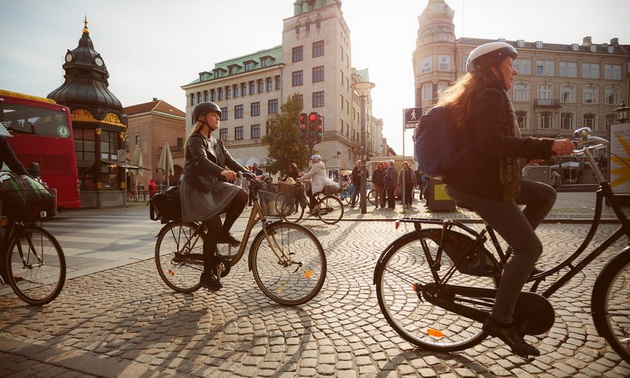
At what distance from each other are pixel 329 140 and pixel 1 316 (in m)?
39.2

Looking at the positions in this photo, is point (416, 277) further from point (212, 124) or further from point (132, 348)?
point (212, 124)

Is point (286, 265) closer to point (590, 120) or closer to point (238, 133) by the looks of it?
point (238, 133)

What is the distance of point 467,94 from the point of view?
210cm

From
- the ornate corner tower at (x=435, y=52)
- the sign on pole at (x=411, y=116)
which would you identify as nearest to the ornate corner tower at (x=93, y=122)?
the sign on pole at (x=411, y=116)

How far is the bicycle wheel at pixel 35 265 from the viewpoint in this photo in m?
3.49

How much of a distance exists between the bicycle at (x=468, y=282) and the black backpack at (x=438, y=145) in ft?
1.30

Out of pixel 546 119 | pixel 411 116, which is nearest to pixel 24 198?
pixel 411 116

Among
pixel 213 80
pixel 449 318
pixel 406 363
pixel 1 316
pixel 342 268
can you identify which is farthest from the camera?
pixel 213 80

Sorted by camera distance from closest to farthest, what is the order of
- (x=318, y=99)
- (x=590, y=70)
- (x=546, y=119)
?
(x=318, y=99)
(x=546, y=119)
(x=590, y=70)

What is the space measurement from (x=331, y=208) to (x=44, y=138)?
982 centimetres

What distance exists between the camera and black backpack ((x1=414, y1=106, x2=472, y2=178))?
2.14 metres

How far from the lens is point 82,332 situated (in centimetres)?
283

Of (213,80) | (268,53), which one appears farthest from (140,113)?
(268,53)

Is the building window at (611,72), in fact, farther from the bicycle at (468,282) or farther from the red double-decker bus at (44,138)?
the red double-decker bus at (44,138)
